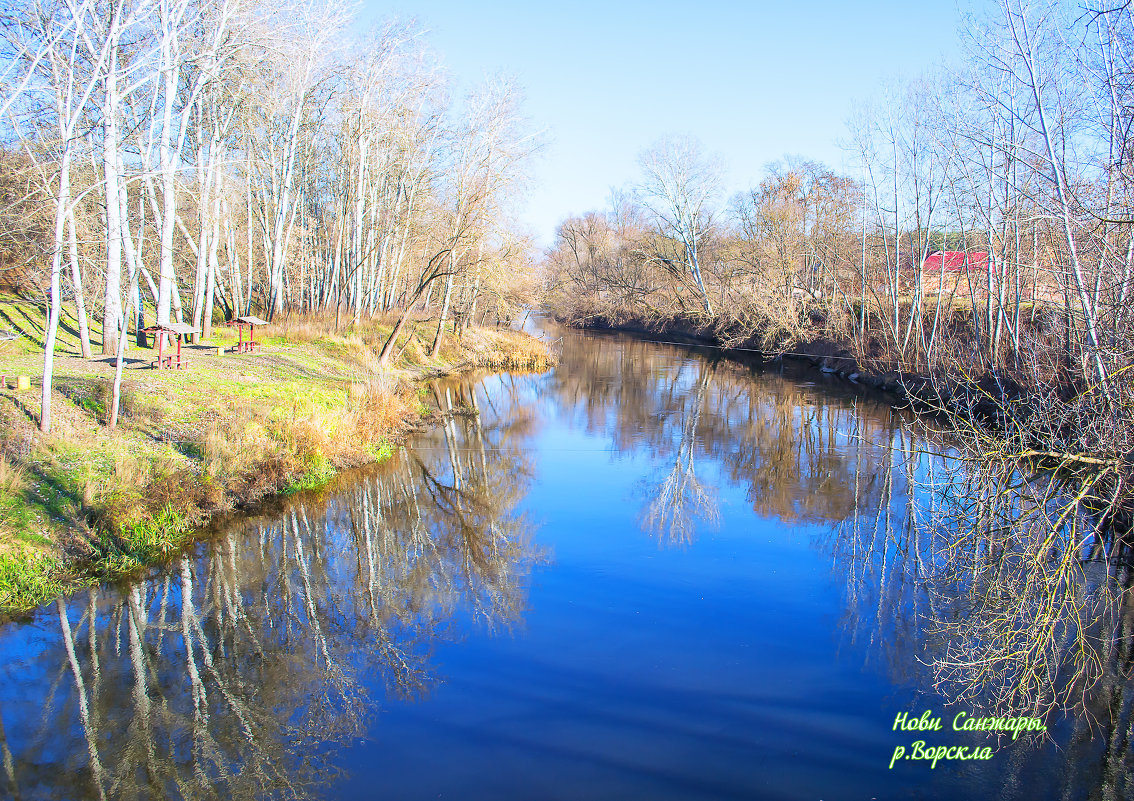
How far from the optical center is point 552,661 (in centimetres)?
747

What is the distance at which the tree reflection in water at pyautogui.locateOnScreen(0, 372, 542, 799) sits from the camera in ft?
18.5

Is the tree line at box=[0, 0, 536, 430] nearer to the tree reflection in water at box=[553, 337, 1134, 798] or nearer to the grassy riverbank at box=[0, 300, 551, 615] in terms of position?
the grassy riverbank at box=[0, 300, 551, 615]

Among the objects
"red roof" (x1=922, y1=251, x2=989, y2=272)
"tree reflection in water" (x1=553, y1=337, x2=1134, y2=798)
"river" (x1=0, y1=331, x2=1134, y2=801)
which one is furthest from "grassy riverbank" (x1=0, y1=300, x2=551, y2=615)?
"red roof" (x1=922, y1=251, x2=989, y2=272)

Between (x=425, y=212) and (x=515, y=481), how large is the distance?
70.5ft

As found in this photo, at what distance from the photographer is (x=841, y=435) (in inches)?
711

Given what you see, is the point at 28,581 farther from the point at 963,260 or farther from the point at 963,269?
the point at 963,269

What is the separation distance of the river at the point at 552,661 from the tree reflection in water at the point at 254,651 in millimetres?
31

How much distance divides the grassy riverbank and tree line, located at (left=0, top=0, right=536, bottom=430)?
3.51 feet

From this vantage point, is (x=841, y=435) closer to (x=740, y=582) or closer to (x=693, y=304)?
(x=740, y=582)

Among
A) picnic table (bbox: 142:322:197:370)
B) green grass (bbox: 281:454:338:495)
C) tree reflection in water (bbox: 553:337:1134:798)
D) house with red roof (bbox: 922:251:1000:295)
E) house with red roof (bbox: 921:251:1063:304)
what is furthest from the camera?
house with red roof (bbox: 922:251:1000:295)

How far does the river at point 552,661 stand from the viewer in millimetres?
5719

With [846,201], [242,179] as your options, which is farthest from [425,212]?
[846,201]

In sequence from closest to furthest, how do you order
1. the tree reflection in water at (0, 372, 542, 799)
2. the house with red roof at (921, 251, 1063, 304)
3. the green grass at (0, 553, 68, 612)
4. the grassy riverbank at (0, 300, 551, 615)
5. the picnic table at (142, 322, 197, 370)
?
the tree reflection in water at (0, 372, 542, 799) < the green grass at (0, 553, 68, 612) < the grassy riverbank at (0, 300, 551, 615) < the picnic table at (142, 322, 197, 370) < the house with red roof at (921, 251, 1063, 304)

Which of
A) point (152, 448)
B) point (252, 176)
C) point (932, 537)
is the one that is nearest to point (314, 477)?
point (152, 448)
